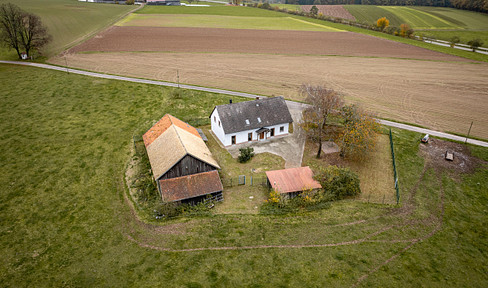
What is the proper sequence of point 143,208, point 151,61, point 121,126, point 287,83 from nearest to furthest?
1. point 143,208
2. point 121,126
3. point 287,83
4. point 151,61

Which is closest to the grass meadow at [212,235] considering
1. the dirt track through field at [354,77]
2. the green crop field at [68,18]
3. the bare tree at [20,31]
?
the dirt track through field at [354,77]

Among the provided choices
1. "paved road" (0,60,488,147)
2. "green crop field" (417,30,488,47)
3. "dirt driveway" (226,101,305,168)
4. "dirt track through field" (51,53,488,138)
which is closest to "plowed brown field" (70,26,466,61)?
"dirt track through field" (51,53,488,138)

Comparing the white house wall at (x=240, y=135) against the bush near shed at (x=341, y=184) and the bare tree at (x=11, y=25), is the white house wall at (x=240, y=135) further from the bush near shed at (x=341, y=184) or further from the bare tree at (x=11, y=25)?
the bare tree at (x=11, y=25)

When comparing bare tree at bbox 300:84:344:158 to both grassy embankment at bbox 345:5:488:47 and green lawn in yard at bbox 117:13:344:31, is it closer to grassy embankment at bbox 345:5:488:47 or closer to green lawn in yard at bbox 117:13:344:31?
green lawn in yard at bbox 117:13:344:31

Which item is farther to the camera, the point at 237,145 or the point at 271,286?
the point at 237,145

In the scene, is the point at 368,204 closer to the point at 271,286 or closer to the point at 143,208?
the point at 271,286

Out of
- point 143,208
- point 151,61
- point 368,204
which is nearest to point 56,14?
point 151,61

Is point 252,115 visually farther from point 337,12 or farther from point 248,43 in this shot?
point 337,12
